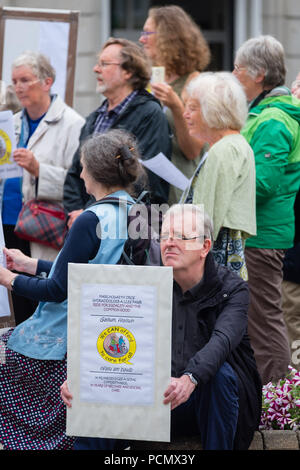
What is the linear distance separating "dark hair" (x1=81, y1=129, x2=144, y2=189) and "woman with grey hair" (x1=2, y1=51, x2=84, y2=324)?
1307mm

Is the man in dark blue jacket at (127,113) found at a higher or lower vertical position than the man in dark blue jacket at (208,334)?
higher

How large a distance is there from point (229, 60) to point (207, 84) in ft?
20.0

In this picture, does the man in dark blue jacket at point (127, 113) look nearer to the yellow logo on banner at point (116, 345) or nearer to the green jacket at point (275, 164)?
the green jacket at point (275, 164)

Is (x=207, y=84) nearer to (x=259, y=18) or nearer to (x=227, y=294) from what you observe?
(x=227, y=294)

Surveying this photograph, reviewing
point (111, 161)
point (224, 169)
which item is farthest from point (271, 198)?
point (111, 161)

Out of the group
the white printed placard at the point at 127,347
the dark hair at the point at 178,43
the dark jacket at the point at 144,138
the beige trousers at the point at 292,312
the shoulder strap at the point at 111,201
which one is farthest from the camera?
the dark hair at the point at 178,43

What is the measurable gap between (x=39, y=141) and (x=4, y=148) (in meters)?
0.36

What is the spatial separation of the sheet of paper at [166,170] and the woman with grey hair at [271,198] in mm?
400

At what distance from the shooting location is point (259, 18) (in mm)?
9984

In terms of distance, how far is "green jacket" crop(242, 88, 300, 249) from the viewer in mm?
4801

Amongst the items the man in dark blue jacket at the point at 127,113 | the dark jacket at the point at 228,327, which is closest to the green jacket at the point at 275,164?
the man in dark blue jacket at the point at 127,113

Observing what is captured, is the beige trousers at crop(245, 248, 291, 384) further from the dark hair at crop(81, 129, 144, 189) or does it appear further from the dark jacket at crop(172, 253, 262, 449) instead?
the dark hair at crop(81, 129, 144, 189)

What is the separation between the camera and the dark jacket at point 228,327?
376 cm

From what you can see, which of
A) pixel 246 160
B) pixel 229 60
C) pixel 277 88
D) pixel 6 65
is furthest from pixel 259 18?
pixel 246 160
